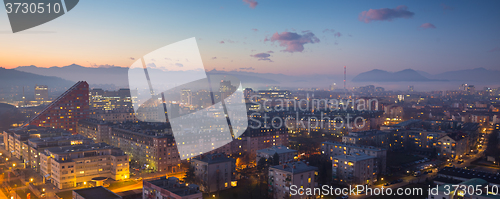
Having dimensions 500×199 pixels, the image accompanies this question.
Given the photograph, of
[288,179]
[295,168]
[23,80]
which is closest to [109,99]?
[295,168]

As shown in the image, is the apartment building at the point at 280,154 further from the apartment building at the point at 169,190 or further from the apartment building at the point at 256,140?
the apartment building at the point at 169,190

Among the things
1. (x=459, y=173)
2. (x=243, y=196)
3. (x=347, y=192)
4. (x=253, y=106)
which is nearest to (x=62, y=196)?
(x=243, y=196)

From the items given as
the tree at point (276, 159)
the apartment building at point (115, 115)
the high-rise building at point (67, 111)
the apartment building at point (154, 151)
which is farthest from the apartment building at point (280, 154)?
the apartment building at point (115, 115)

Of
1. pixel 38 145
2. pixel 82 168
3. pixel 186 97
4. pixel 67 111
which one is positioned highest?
pixel 186 97

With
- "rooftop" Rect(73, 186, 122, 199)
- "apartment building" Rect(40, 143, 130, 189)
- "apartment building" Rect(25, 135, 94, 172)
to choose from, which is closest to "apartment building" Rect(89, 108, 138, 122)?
"apartment building" Rect(25, 135, 94, 172)

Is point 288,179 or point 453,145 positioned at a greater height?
point 288,179

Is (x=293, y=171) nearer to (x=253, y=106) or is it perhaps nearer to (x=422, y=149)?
(x=422, y=149)

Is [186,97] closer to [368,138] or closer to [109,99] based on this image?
[109,99]
